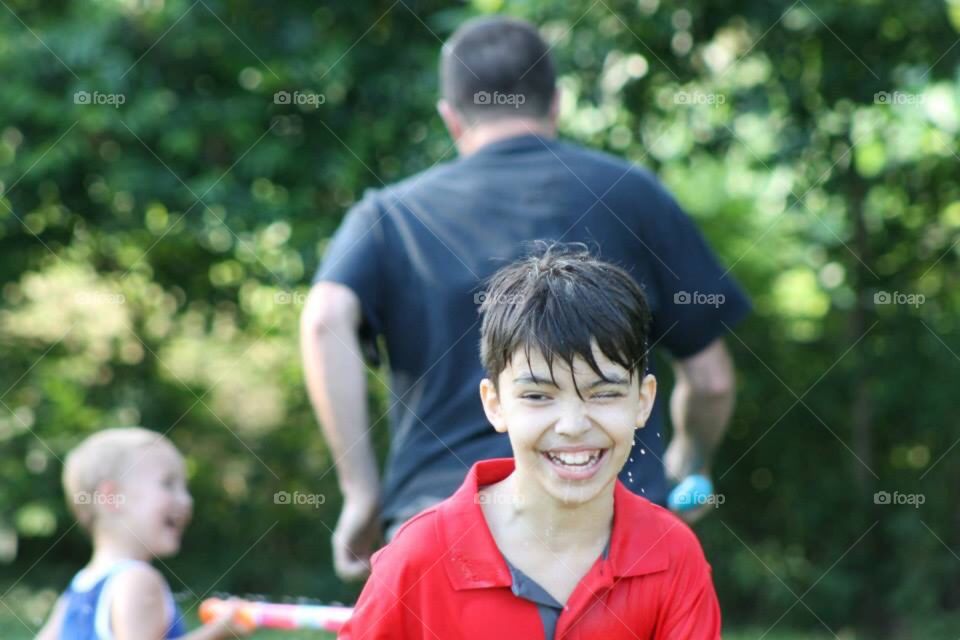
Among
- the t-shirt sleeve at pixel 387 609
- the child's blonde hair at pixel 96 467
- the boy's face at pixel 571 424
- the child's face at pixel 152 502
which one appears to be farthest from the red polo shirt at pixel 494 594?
the child's blonde hair at pixel 96 467

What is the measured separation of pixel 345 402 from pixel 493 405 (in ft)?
3.33

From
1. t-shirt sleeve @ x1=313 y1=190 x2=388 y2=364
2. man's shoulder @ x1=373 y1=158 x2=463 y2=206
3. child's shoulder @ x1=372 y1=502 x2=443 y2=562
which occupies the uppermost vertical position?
man's shoulder @ x1=373 y1=158 x2=463 y2=206

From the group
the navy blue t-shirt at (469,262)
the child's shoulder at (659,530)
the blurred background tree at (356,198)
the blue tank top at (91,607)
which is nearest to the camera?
the child's shoulder at (659,530)

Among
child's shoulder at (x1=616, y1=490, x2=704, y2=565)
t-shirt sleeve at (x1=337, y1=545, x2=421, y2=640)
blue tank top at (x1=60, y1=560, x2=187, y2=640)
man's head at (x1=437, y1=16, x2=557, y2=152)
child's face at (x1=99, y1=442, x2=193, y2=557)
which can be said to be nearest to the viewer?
t-shirt sleeve at (x1=337, y1=545, x2=421, y2=640)

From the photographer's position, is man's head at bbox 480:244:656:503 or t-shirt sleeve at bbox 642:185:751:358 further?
t-shirt sleeve at bbox 642:185:751:358

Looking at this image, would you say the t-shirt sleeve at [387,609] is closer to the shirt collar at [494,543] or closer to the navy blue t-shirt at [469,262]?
the shirt collar at [494,543]

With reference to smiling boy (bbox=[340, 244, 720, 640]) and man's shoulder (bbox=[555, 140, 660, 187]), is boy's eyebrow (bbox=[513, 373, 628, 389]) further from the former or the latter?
man's shoulder (bbox=[555, 140, 660, 187])

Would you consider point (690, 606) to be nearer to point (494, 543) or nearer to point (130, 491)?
point (494, 543)

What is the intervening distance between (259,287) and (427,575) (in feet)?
17.1

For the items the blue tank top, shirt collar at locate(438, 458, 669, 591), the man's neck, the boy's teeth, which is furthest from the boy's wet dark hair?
the blue tank top

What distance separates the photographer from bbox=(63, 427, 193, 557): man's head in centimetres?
393

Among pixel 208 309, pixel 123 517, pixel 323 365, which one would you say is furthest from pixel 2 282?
pixel 323 365

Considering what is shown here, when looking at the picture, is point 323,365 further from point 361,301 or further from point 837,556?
point 837,556

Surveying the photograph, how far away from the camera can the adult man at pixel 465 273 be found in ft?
10.6
